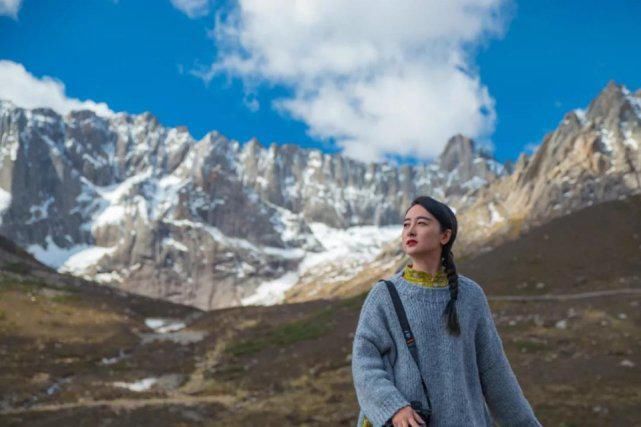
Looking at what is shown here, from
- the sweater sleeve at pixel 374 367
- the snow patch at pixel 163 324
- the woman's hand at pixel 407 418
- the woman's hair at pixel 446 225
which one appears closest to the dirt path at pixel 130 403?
the sweater sleeve at pixel 374 367

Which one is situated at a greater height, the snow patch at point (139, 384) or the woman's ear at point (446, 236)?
the woman's ear at point (446, 236)

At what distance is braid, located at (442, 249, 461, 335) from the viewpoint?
5.76m

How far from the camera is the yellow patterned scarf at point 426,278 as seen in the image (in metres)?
6.03

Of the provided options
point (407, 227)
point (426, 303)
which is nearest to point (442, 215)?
point (407, 227)

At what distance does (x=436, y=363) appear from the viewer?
18.6 feet

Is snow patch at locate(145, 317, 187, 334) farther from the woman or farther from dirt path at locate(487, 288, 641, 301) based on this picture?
the woman

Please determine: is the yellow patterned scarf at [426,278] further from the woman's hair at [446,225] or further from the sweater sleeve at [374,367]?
the sweater sleeve at [374,367]

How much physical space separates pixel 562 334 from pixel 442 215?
32197 millimetres

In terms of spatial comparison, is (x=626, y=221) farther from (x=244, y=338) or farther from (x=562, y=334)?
(x=244, y=338)

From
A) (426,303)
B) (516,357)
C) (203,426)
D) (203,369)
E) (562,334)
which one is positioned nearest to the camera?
(426,303)

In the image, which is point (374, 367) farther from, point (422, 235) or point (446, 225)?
point (446, 225)

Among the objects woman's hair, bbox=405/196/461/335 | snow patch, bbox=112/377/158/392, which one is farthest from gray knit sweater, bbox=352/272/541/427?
snow patch, bbox=112/377/158/392

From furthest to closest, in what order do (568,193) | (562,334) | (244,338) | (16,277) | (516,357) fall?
(568,193) → (16,277) → (244,338) → (562,334) → (516,357)

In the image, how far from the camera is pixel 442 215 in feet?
20.2
